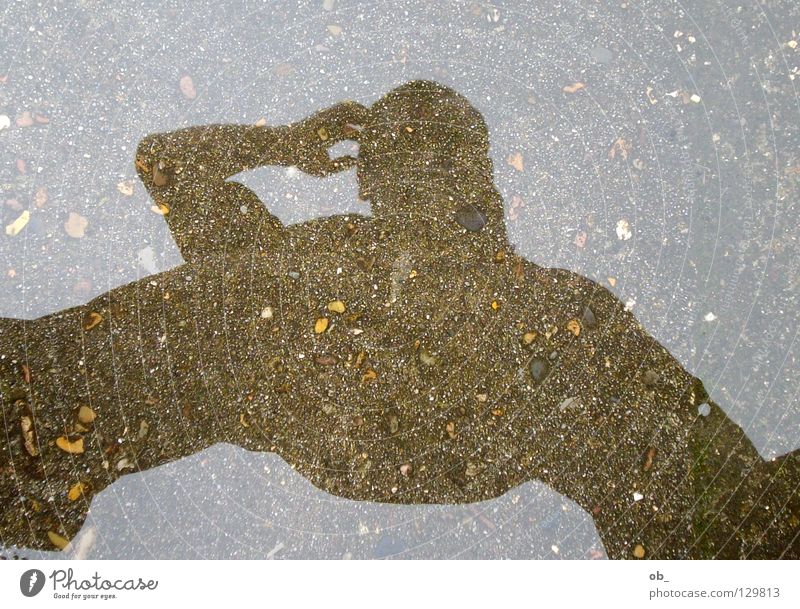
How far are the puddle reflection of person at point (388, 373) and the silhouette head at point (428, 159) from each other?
0.01 metres

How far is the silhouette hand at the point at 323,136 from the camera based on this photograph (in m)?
1.83

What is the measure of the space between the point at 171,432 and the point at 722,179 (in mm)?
2211

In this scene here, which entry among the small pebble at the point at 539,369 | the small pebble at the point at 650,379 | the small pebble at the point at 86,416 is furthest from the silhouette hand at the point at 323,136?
the small pebble at the point at 650,379

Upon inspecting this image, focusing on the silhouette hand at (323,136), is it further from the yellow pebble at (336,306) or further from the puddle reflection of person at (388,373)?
the yellow pebble at (336,306)

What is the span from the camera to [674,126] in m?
1.85
